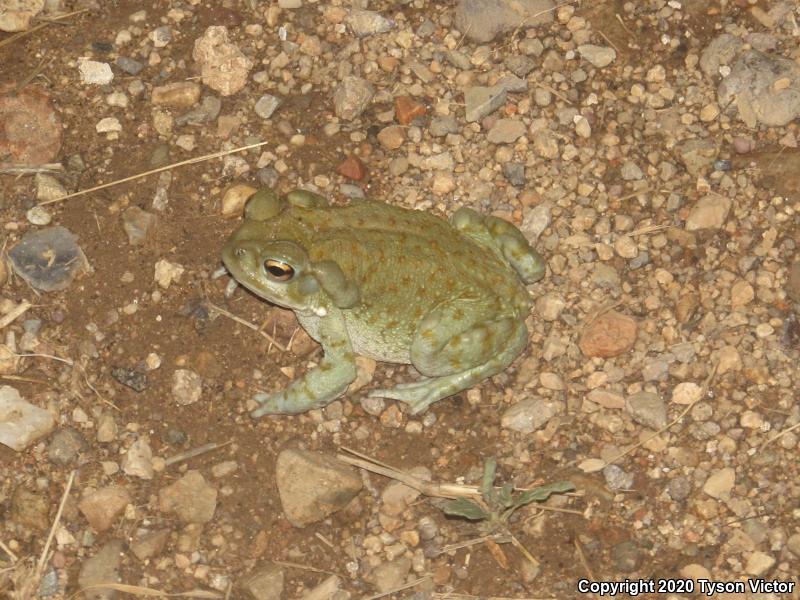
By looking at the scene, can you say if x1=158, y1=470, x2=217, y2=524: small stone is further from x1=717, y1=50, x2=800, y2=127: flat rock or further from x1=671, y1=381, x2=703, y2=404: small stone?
x1=717, y1=50, x2=800, y2=127: flat rock

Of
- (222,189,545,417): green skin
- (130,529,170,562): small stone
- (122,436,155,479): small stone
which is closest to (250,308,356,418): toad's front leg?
(222,189,545,417): green skin

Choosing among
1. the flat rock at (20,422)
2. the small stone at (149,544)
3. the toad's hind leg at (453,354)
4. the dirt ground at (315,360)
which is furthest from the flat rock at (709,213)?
the flat rock at (20,422)

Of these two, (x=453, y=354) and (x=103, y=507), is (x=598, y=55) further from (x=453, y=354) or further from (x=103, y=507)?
(x=103, y=507)

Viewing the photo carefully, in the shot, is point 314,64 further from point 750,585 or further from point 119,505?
point 750,585

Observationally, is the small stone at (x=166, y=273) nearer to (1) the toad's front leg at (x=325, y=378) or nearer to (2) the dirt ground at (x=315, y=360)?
(2) the dirt ground at (x=315, y=360)

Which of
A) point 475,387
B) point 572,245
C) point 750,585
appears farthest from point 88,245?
point 750,585

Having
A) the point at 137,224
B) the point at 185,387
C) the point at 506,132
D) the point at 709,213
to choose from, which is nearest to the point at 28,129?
the point at 137,224
